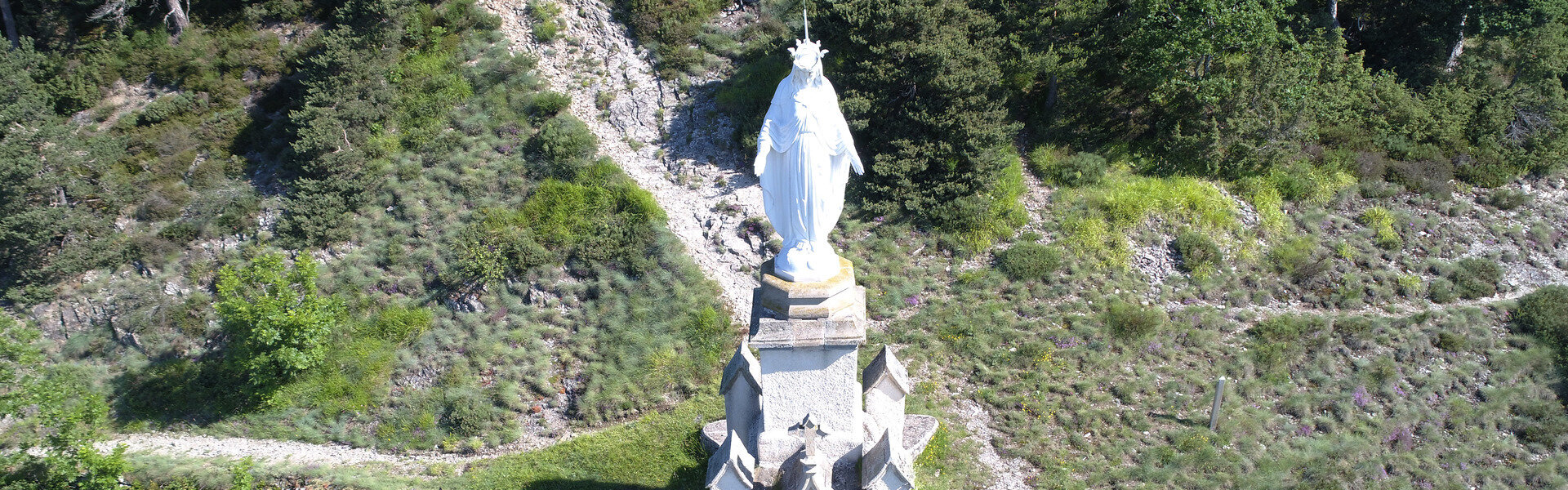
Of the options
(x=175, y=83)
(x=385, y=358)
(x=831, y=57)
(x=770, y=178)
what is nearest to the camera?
(x=770, y=178)

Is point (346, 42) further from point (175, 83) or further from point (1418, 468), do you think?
point (1418, 468)

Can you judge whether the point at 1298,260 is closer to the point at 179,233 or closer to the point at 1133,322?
the point at 1133,322

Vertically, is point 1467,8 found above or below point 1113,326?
above

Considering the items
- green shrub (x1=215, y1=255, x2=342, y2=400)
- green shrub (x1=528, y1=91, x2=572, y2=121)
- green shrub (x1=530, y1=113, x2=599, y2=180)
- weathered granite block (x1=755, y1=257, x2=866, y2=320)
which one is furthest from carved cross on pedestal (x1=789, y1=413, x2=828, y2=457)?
green shrub (x1=528, y1=91, x2=572, y2=121)

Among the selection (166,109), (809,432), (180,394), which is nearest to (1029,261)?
(809,432)

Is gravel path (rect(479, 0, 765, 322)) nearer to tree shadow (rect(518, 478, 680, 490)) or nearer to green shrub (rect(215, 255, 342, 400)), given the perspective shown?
tree shadow (rect(518, 478, 680, 490))

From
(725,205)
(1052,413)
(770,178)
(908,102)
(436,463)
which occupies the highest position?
(770,178)

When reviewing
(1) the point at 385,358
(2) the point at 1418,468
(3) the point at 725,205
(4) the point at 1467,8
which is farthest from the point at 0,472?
(4) the point at 1467,8
